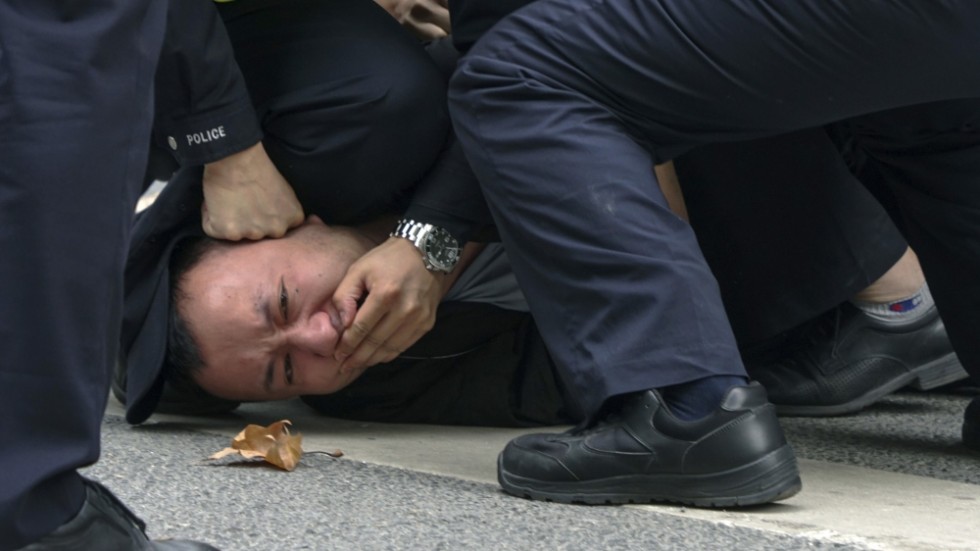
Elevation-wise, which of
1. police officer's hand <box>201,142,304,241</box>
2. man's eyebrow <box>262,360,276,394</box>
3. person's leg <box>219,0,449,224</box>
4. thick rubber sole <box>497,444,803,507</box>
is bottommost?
man's eyebrow <box>262,360,276,394</box>

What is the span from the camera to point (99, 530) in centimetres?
126

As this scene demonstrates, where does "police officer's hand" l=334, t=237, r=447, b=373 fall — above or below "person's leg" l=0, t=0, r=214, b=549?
below

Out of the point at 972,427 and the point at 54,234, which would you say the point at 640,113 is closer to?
the point at 972,427

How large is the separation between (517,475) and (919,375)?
1.11 meters

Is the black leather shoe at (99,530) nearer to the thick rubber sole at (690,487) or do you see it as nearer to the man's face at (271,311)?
the thick rubber sole at (690,487)

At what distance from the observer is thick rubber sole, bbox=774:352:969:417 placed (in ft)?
8.79

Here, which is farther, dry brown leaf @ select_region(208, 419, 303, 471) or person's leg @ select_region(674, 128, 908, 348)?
person's leg @ select_region(674, 128, 908, 348)

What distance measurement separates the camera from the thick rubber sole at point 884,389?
268 centimetres

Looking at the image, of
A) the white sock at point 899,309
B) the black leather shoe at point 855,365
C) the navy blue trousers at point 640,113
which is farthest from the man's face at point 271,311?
the white sock at point 899,309

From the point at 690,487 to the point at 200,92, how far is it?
110 cm

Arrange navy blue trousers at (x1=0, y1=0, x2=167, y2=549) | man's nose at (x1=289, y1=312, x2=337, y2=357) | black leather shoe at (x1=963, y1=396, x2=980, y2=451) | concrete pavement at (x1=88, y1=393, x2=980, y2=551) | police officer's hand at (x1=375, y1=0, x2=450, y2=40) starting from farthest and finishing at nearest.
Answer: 1. police officer's hand at (x1=375, y1=0, x2=450, y2=40)
2. man's nose at (x1=289, y1=312, x2=337, y2=357)
3. black leather shoe at (x1=963, y1=396, x2=980, y2=451)
4. concrete pavement at (x1=88, y1=393, x2=980, y2=551)
5. navy blue trousers at (x1=0, y1=0, x2=167, y2=549)

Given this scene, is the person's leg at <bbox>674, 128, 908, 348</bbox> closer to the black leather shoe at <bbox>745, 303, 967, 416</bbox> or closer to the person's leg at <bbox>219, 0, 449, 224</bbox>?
the black leather shoe at <bbox>745, 303, 967, 416</bbox>

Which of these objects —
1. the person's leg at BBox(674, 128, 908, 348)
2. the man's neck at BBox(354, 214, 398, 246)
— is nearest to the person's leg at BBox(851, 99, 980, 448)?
the person's leg at BBox(674, 128, 908, 348)

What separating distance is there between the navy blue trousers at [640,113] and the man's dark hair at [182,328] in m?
0.73
